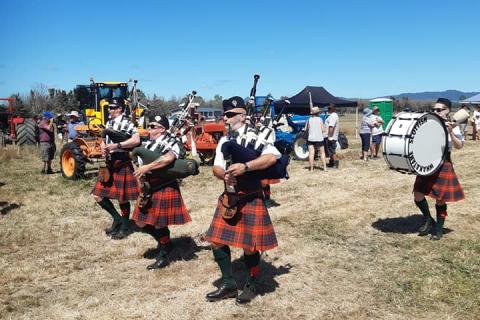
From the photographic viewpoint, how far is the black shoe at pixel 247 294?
12.2 feet

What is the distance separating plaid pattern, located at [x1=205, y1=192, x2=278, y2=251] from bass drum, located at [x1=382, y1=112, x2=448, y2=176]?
2078 mm

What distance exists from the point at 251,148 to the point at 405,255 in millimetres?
2498

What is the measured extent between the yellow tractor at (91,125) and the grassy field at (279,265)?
5.51ft

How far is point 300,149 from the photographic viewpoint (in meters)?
13.0

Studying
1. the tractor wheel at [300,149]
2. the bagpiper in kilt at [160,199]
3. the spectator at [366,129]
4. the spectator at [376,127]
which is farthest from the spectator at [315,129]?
the bagpiper in kilt at [160,199]

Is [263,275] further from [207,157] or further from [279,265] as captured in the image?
[207,157]

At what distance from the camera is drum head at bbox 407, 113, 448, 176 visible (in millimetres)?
4785

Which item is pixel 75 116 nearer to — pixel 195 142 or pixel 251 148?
pixel 195 142

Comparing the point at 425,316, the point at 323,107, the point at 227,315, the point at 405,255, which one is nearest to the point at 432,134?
the point at 405,255

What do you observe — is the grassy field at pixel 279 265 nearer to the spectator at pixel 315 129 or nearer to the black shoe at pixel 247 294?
the black shoe at pixel 247 294

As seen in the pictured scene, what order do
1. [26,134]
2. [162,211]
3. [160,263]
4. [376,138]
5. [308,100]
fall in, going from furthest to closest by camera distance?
1. [308,100]
2. [26,134]
3. [376,138]
4. [160,263]
5. [162,211]

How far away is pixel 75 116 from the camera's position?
11945 millimetres

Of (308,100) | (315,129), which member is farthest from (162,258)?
(308,100)

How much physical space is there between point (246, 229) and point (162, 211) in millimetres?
1271
